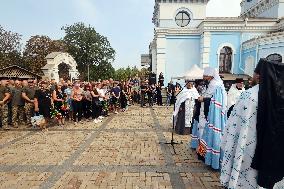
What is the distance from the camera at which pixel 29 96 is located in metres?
11.4

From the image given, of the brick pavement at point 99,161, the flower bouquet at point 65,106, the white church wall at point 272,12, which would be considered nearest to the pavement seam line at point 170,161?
the brick pavement at point 99,161

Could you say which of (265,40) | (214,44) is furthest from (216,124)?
(214,44)

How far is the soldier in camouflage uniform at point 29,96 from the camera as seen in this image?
1125cm

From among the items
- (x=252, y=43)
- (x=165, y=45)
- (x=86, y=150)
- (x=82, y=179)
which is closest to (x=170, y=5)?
(x=165, y=45)

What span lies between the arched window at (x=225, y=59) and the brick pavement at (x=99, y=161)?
15.9m

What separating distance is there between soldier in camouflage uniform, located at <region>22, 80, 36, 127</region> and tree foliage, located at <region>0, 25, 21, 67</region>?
3360cm

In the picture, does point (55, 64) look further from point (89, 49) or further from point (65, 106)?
point (89, 49)

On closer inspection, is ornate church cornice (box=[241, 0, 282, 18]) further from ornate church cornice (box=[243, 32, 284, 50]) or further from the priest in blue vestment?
the priest in blue vestment

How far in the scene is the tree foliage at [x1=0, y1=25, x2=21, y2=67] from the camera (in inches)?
1676

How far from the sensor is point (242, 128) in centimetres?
429

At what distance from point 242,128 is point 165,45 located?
832 inches

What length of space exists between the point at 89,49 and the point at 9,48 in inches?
1038

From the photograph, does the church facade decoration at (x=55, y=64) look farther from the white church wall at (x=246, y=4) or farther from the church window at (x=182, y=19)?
the white church wall at (x=246, y=4)

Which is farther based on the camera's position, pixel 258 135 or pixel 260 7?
pixel 260 7
